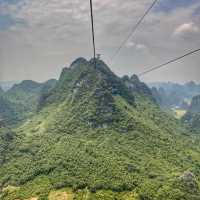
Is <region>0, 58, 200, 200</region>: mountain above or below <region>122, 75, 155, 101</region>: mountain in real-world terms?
below

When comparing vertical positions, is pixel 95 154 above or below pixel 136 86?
below

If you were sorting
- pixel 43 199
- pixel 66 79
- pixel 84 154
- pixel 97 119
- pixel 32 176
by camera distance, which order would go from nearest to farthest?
1. pixel 43 199
2. pixel 32 176
3. pixel 84 154
4. pixel 97 119
5. pixel 66 79

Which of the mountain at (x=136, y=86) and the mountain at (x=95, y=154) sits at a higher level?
the mountain at (x=136, y=86)

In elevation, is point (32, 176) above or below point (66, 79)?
below

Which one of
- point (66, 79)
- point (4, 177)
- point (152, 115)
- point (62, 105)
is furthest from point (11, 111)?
point (4, 177)

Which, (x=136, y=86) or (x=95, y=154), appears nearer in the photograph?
(x=95, y=154)

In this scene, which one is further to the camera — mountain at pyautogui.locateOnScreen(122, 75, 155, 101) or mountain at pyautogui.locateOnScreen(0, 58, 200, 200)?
mountain at pyautogui.locateOnScreen(122, 75, 155, 101)

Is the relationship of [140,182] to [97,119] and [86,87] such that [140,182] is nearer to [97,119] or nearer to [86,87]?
[97,119]

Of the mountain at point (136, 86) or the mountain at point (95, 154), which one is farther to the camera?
the mountain at point (136, 86)
